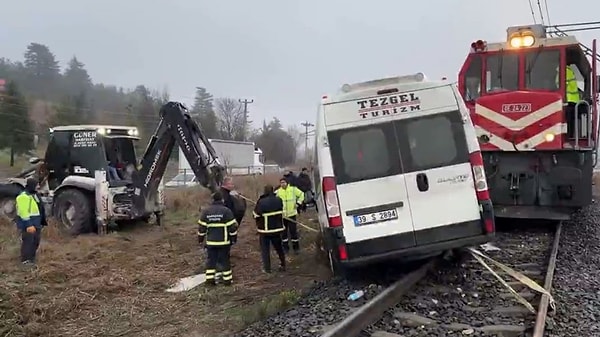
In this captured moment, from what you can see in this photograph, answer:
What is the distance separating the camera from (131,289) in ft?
29.0

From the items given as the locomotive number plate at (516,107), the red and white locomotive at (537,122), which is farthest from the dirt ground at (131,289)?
the locomotive number plate at (516,107)

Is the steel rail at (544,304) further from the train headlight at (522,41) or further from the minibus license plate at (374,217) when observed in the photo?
the train headlight at (522,41)

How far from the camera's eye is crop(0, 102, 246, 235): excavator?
1327cm

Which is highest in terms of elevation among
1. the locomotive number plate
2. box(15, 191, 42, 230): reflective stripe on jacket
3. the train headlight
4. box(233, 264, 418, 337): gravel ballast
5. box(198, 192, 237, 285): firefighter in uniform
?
the train headlight

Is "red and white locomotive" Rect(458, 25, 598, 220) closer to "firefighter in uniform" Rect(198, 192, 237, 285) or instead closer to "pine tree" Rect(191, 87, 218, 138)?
"firefighter in uniform" Rect(198, 192, 237, 285)

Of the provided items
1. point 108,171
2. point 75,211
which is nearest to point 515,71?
point 108,171

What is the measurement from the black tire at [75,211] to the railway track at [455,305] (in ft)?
28.9

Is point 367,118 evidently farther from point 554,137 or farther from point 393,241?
point 554,137

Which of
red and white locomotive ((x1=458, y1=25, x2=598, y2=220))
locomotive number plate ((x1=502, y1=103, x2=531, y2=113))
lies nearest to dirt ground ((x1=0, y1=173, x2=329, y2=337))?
red and white locomotive ((x1=458, y1=25, x2=598, y2=220))

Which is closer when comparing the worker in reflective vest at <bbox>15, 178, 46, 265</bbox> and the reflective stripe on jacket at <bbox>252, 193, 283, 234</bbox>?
the reflective stripe on jacket at <bbox>252, 193, 283, 234</bbox>

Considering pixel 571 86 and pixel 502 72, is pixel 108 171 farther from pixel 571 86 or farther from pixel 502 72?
pixel 571 86

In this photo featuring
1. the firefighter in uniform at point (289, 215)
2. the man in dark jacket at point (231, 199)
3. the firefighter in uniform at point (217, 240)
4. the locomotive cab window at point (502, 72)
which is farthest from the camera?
the firefighter in uniform at point (289, 215)

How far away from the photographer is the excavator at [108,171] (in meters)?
13.3

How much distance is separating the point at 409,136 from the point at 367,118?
56 centimetres
